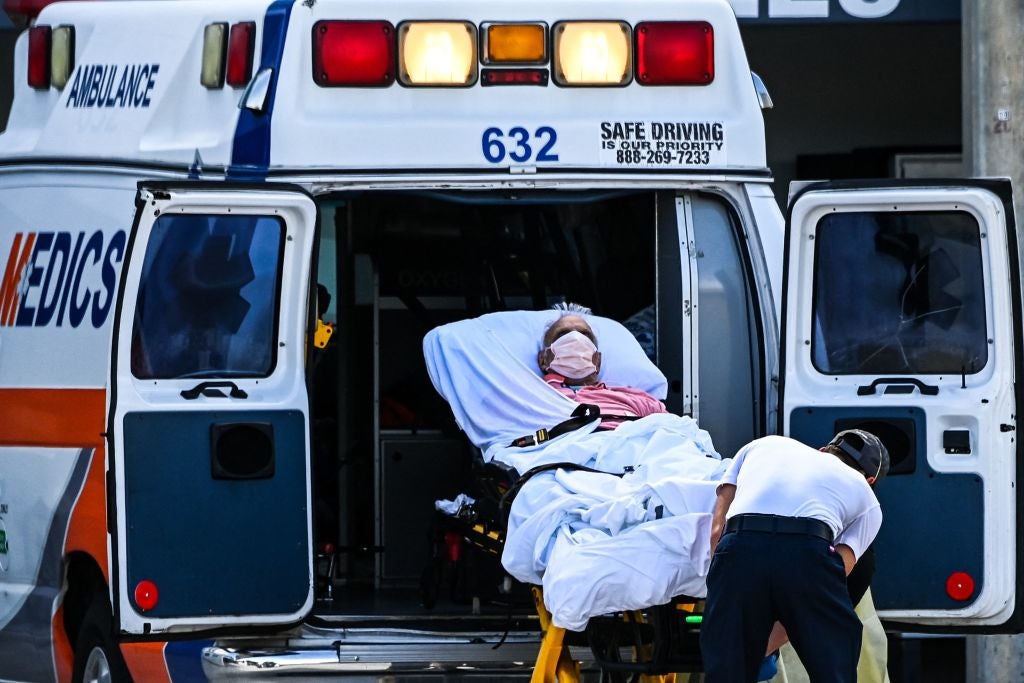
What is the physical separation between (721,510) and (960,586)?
990 mm

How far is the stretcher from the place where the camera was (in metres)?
4.87

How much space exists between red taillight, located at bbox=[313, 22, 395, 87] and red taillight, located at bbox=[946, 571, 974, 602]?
226cm

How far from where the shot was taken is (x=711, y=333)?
607 centimetres

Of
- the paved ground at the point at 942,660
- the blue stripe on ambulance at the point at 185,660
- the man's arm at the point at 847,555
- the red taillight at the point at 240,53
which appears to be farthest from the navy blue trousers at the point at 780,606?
the paved ground at the point at 942,660

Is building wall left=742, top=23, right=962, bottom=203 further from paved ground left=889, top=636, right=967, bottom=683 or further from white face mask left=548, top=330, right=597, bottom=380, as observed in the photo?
white face mask left=548, top=330, right=597, bottom=380

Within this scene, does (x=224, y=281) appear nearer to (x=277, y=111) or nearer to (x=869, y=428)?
(x=277, y=111)

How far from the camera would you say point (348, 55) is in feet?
19.4

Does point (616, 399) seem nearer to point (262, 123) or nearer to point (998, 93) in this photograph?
point (262, 123)

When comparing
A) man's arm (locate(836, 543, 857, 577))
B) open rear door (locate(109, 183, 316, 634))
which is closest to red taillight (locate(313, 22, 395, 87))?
open rear door (locate(109, 183, 316, 634))

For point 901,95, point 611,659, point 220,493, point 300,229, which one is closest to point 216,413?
point 220,493

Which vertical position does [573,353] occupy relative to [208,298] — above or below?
below

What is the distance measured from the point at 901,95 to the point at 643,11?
253 inches

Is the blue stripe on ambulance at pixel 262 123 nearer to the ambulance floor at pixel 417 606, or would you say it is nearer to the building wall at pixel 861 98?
the ambulance floor at pixel 417 606

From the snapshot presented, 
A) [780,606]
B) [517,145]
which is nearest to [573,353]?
[517,145]
